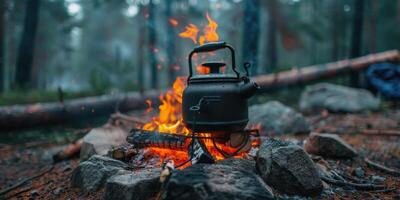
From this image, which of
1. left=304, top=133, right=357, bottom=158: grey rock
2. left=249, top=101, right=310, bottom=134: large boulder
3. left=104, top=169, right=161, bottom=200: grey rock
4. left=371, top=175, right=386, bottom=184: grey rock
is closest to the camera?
left=104, top=169, right=161, bottom=200: grey rock

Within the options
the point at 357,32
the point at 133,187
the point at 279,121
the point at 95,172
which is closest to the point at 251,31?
the point at 279,121

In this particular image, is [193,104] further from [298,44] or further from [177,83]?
[298,44]

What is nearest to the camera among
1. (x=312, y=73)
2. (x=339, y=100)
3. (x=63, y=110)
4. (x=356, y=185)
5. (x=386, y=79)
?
(x=356, y=185)

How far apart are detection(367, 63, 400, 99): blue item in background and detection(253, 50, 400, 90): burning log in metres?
1.08

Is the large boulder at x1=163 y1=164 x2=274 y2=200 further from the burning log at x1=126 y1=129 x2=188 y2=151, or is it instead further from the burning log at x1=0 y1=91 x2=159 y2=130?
the burning log at x1=0 y1=91 x2=159 y2=130

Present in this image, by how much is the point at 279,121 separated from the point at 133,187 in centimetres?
421

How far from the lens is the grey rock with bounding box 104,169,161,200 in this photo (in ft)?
8.76

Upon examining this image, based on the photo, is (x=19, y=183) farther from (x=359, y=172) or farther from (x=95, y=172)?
(x=359, y=172)

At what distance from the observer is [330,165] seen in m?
3.96

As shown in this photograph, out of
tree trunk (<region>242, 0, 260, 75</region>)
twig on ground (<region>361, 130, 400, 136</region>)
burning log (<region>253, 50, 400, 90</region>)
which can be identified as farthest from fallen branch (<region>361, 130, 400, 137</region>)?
tree trunk (<region>242, 0, 260, 75</region>)

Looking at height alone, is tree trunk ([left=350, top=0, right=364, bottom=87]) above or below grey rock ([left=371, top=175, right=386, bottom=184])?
above

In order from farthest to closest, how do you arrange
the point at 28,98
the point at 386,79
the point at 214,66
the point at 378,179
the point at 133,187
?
the point at 386,79 → the point at 28,98 → the point at 378,179 → the point at 214,66 → the point at 133,187

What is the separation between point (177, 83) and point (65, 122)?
395 cm

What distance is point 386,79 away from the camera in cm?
945
